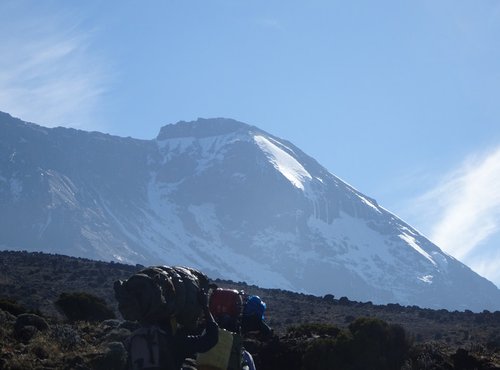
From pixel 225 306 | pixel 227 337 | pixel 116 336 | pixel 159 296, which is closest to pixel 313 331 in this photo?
pixel 116 336

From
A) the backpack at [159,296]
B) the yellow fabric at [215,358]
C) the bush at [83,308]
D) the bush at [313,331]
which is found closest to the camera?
the backpack at [159,296]

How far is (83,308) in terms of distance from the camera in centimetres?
2869

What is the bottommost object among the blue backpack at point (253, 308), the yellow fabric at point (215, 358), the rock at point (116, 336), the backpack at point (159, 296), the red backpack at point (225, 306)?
the rock at point (116, 336)

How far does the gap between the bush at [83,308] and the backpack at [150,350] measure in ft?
72.0

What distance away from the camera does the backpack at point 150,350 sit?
6.25 metres

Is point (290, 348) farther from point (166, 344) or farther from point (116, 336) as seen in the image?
point (166, 344)

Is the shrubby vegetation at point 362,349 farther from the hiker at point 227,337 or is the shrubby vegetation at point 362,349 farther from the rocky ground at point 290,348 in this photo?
the hiker at point 227,337

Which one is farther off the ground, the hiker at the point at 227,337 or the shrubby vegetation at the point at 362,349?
the shrubby vegetation at the point at 362,349

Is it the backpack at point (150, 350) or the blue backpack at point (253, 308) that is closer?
the backpack at point (150, 350)

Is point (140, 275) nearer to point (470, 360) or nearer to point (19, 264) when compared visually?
point (470, 360)

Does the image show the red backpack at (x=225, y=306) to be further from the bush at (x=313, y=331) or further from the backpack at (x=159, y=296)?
the bush at (x=313, y=331)

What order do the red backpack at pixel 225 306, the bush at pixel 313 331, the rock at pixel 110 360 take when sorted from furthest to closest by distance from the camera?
the bush at pixel 313 331 < the rock at pixel 110 360 < the red backpack at pixel 225 306

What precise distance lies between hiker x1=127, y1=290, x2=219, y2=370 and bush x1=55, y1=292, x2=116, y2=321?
2180 centimetres

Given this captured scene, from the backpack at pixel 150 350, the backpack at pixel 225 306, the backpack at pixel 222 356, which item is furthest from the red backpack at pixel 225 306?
the backpack at pixel 150 350
